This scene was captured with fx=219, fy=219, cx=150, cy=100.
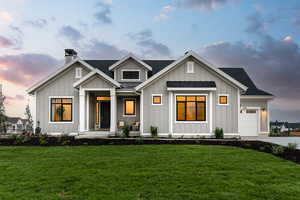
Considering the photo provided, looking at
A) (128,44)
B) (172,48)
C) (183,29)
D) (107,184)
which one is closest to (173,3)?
(183,29)

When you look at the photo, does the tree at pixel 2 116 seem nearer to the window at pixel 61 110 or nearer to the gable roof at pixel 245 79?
the window at pixel 61 110

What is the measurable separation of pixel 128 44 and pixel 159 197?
2203cm

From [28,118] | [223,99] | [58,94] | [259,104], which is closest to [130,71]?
[58,94]

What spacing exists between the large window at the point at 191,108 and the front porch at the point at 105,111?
3.18 m

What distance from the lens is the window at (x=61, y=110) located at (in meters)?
15.4

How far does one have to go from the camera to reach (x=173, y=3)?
17.0 m

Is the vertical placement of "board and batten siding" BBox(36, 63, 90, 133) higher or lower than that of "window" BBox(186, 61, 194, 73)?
lower

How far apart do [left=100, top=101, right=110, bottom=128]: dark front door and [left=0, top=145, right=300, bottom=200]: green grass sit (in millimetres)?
9726

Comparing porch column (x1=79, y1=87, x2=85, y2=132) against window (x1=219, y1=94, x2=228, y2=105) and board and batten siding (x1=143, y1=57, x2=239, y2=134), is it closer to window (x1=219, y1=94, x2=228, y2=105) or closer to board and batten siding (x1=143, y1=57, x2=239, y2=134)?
board and batten siding (x1=143, y1=57, x2=239, y2=134)

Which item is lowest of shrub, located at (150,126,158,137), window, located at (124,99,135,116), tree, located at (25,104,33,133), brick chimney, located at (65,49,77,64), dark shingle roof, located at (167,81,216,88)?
shrub, located at (150,126,158,137)

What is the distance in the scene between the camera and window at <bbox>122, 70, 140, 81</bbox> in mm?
16516

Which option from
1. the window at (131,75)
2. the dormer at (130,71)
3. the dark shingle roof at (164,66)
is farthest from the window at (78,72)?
the window at (131,75)

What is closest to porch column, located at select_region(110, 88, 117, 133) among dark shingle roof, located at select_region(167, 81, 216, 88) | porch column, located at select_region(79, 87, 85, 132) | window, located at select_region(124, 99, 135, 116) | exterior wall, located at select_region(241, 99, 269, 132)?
porch column, located at select_region(79, 87, 85, 132)

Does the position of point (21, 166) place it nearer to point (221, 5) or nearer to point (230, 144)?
point (230, 144)
